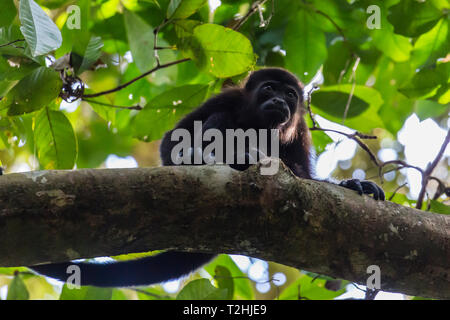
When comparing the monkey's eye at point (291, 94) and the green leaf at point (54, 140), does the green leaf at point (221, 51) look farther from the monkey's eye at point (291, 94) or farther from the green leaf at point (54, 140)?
the monkey's eye at point (291, 94)

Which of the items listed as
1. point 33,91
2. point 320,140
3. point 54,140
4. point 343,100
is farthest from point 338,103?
point 33,91

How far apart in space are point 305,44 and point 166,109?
117 cm

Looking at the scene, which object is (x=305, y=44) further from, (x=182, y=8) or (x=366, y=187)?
(x=366, y=187)

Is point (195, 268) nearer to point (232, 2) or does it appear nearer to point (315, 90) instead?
point (315, 90)

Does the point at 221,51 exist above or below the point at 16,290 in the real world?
above

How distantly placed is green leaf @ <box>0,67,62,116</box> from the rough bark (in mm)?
914

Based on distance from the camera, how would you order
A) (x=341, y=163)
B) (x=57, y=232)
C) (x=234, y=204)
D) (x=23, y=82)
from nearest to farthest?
1. (x=57, y=232)
2. (x=234, y=204)
3. (x=23, y=82)
4. (x=341, y=163)

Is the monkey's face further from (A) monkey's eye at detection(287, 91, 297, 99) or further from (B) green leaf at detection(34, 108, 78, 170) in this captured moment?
(B) green leaf at detection(34, 108, 78, 170)

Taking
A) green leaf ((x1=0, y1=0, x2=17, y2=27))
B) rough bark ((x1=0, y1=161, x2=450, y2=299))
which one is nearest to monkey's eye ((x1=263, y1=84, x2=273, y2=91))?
rough bark ((x1=0, y1=161, x2=450, y2=299))

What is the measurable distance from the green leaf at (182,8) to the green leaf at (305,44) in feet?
3.42

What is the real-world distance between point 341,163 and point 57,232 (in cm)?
748

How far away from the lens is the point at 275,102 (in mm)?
4418

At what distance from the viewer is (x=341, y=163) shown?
9.12 metres
